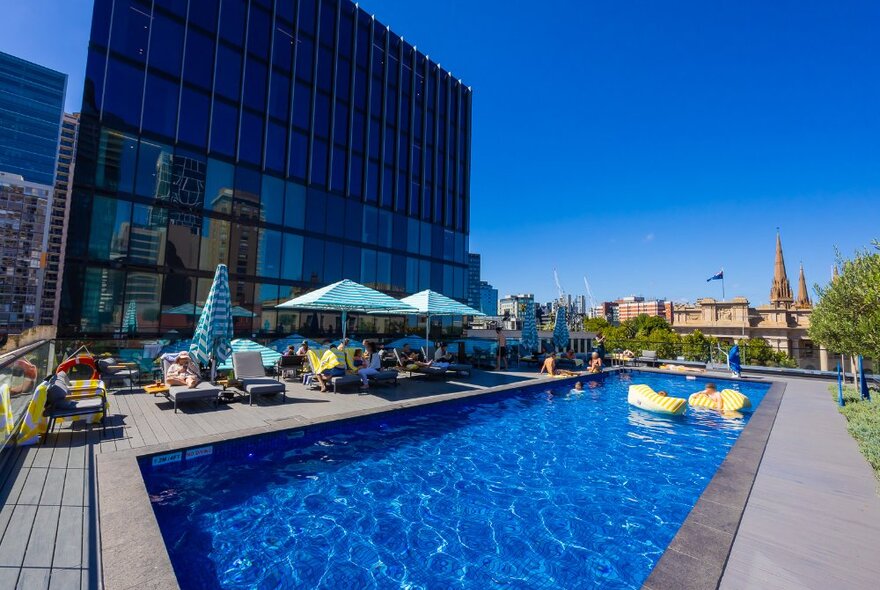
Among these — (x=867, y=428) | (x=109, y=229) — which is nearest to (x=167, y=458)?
(x=867, y=428)

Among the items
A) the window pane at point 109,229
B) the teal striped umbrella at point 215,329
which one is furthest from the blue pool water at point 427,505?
the window pane at point 109,229

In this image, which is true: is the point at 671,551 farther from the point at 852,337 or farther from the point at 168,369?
the point at 168,369

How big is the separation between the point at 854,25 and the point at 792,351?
310 ft

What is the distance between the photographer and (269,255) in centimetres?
1788

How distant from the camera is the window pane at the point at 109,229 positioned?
13328 mm

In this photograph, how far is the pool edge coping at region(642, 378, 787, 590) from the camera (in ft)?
9.67

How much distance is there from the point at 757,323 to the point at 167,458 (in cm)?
10764

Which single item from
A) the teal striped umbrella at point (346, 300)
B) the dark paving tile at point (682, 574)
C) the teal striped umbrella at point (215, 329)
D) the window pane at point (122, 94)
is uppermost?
the window pane at point (122, 94)

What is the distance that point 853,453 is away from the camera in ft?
20.3

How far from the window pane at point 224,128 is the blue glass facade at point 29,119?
7535 inches

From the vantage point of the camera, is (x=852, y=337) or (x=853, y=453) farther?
(x=852, y=337)

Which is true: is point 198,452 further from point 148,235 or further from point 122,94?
point 122,94

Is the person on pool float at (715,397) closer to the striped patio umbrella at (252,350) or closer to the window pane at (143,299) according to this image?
the striped patio umbrella at (252,350)

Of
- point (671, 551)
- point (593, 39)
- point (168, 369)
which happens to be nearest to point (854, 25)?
point (593, 39)
